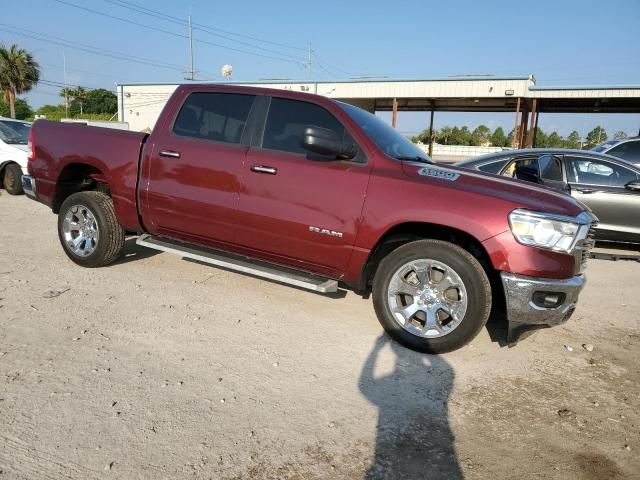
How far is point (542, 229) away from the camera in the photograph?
3232 millimetres

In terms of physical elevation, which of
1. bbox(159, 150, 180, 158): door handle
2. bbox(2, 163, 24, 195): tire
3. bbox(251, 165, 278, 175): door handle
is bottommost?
bbox(2, 163, 24, 195): tire

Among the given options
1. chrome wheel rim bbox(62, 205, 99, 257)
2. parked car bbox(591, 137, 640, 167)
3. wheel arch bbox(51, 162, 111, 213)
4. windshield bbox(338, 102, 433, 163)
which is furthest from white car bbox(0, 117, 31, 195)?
parked car bbox(591, 137, 640, 167)

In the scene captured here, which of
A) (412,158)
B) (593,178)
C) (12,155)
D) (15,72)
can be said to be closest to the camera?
(412,158)

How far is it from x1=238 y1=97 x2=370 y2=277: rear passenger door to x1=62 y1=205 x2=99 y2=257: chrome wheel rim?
188cm

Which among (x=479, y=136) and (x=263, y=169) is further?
(x=479, y=136)

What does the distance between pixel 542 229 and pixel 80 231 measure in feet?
14.6

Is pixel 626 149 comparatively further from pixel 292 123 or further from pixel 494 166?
pixel 292 123

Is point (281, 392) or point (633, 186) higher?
point (633, 186)

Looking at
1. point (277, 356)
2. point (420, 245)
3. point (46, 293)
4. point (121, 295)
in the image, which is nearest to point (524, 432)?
point (420, 245)

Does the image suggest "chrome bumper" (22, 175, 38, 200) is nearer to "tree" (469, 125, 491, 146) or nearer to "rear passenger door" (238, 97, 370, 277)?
"rear passenger door" (238, 97, 370, 277)

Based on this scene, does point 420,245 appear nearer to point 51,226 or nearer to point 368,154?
point 368,154

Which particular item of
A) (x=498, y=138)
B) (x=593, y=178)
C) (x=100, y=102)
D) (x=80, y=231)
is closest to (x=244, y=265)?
(x=80, y=231)

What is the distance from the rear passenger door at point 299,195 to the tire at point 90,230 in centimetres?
162

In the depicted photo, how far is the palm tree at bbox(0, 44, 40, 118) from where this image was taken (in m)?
47.1
